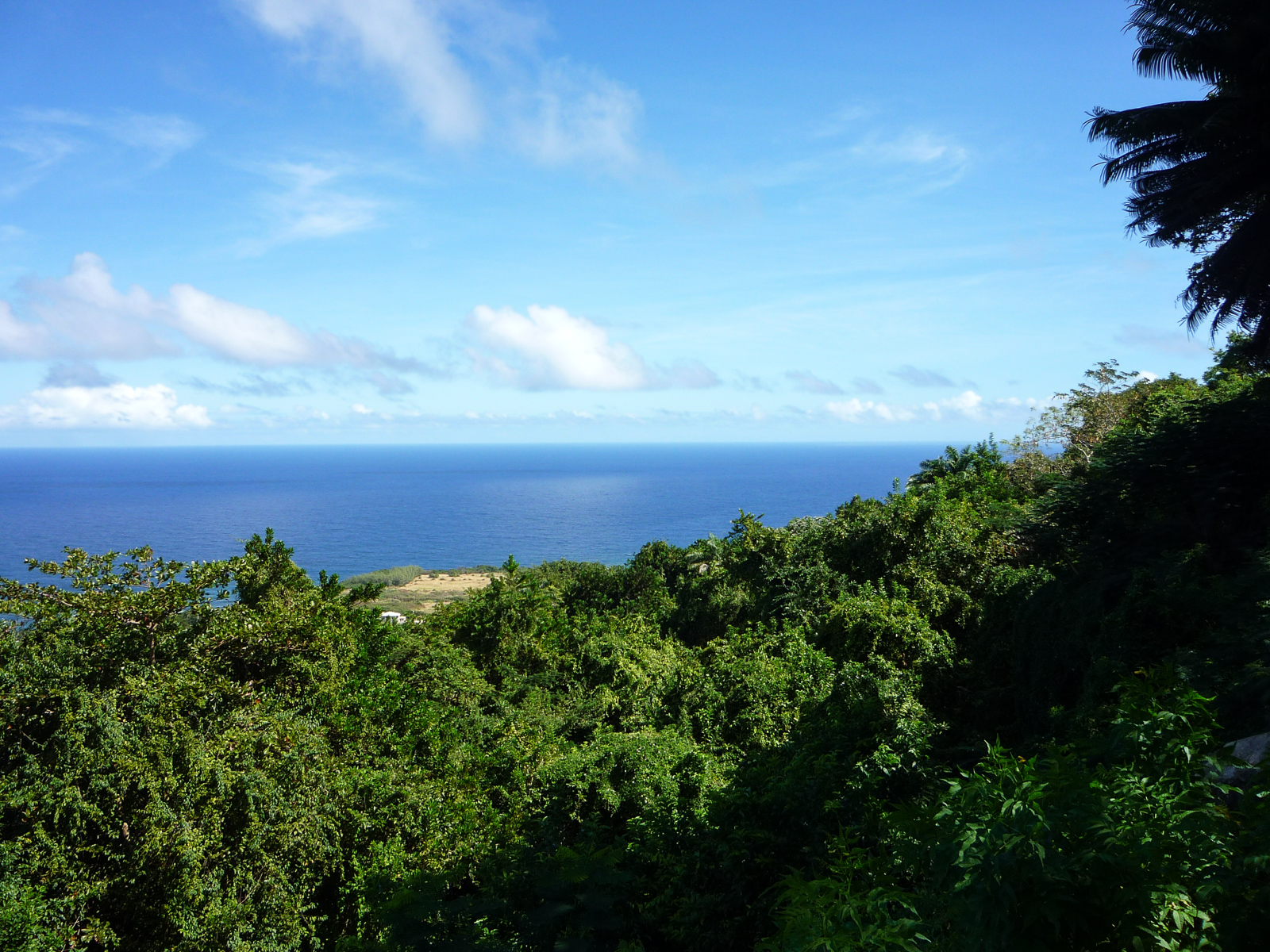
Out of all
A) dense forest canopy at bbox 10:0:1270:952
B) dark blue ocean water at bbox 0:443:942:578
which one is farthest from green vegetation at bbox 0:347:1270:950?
dark blue ocean water at bbox 0:443:942:578

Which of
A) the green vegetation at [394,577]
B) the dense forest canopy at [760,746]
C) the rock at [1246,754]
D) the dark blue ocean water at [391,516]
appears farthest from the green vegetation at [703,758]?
the dark blue ocean water at [391,516]

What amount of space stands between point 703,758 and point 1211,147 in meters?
13.1

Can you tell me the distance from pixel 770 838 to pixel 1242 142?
43.0 ft

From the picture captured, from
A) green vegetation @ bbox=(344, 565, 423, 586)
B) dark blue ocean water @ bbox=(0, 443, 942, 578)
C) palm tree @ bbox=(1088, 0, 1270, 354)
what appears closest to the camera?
palm tree @ bbox=(1088, 0, 1270, 354)

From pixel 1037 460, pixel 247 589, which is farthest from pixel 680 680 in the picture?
pixel 1037 460

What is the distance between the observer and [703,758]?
11594mm

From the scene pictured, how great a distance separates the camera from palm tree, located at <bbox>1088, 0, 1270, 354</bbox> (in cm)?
1095

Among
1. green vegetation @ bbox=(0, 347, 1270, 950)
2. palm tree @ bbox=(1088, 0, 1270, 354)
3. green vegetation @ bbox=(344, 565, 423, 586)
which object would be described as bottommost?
green vegetation @ bbox=(344, 565, 423, 586)

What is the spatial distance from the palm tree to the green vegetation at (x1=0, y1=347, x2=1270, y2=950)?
227 centimetres

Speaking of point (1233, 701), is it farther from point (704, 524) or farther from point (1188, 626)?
point (704, 524)

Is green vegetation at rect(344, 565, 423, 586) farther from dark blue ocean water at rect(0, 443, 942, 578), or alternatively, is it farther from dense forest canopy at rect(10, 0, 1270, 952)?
dense forest canopy at rect(10, 0, 1270, 952)

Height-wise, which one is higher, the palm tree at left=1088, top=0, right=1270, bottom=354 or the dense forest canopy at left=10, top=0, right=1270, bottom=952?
the palm tree at left=1088, top=0, right=1270, bottom=354

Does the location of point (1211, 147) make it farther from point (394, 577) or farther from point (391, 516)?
point (391, 516)

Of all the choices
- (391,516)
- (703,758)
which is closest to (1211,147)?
(703,758)
